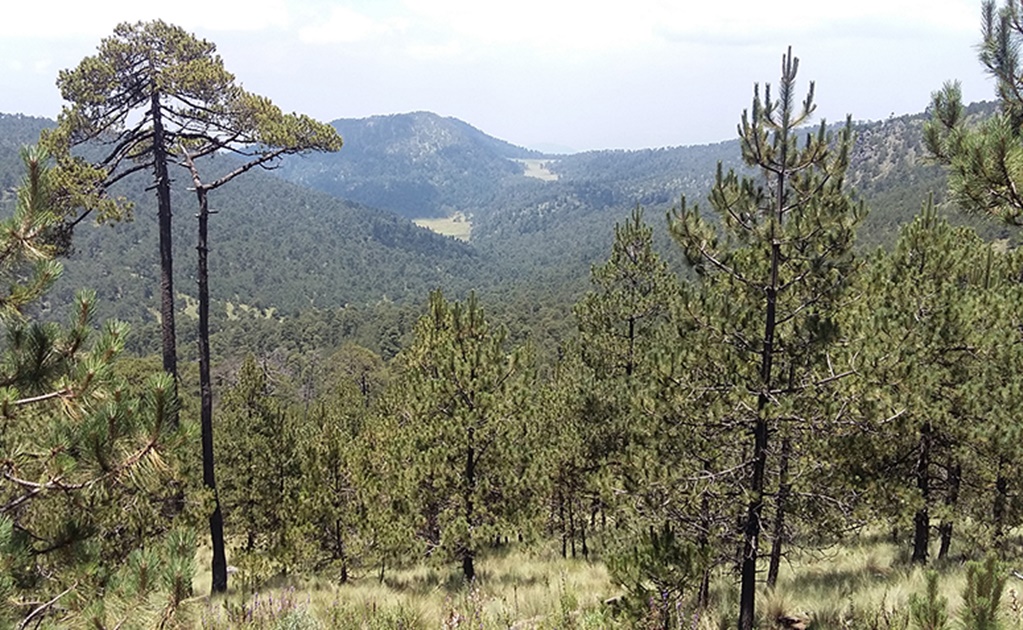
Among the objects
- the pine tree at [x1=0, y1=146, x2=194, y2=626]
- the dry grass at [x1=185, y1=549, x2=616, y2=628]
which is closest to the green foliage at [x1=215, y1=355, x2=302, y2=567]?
the dry grass at [x1=185, y1=549, x2=616, y2=628]

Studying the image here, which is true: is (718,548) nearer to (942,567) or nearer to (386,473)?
(942,567)

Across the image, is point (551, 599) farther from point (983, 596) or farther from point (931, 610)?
point (983, 596)

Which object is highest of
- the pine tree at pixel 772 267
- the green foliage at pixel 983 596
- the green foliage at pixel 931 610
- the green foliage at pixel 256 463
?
the pine tree at pixel 772 267

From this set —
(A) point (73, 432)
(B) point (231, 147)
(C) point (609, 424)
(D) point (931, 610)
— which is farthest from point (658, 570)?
(B) point (231, 147)

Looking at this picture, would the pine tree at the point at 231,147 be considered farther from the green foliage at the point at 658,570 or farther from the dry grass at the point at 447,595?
the green foliage at the point at 658,570

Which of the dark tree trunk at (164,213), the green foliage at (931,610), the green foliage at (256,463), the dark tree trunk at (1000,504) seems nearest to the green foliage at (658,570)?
the green foliage at (931,610)

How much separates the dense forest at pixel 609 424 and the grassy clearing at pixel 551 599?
9cm

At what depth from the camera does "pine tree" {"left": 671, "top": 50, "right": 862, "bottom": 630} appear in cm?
686

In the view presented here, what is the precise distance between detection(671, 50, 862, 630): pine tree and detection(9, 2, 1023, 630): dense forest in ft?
0.11

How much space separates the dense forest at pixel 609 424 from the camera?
4.09m

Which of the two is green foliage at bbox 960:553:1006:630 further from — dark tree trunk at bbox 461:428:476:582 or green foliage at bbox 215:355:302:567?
green foliage at bbox 215:355:302:567

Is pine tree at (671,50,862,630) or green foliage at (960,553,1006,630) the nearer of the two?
green foliage at (960,553,1006,630)

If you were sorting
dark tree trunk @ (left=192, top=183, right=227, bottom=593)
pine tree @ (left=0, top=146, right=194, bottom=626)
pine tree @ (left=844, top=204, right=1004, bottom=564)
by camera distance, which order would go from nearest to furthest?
pine tree @ (left=0, top=146, right=194, bottom=626) → pine tree @ (left=844, top=204, right=1004, bottom=564) → dark tree trunk @ (left=192, top=183, right=227, bottom=593)

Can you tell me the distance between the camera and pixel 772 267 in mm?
7125
